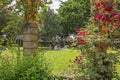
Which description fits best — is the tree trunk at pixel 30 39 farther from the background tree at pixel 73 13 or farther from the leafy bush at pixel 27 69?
the background tree at pixel 73 13

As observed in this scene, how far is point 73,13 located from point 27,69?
31054 mm

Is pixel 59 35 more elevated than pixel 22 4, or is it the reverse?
pixel 22 4

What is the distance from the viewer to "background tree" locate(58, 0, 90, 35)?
34.7 metres

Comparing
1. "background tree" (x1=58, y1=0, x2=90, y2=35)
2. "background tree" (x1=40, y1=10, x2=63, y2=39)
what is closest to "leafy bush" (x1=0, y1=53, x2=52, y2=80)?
"background tree" (x1=58, y1=0, x2=90, y2=35)

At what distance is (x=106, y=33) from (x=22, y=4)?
162 cm

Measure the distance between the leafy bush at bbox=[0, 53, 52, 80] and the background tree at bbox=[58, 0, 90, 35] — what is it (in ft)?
98.0

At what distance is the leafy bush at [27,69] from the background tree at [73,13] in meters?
29.9

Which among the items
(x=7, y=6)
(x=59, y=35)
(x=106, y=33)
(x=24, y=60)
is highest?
(x=7, y=6)

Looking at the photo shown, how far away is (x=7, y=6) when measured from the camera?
18.1 feet

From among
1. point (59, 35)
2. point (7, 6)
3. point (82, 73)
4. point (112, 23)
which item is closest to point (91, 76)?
point (82, 73)

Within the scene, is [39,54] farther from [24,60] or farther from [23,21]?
[23,21]

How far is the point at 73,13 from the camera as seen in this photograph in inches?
1372

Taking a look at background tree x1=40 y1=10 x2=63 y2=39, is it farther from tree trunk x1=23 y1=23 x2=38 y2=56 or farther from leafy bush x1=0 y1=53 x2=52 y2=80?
leafy bush x1=0 y1=53 x2=52 y2=80

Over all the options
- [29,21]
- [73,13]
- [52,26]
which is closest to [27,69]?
[29,21]
